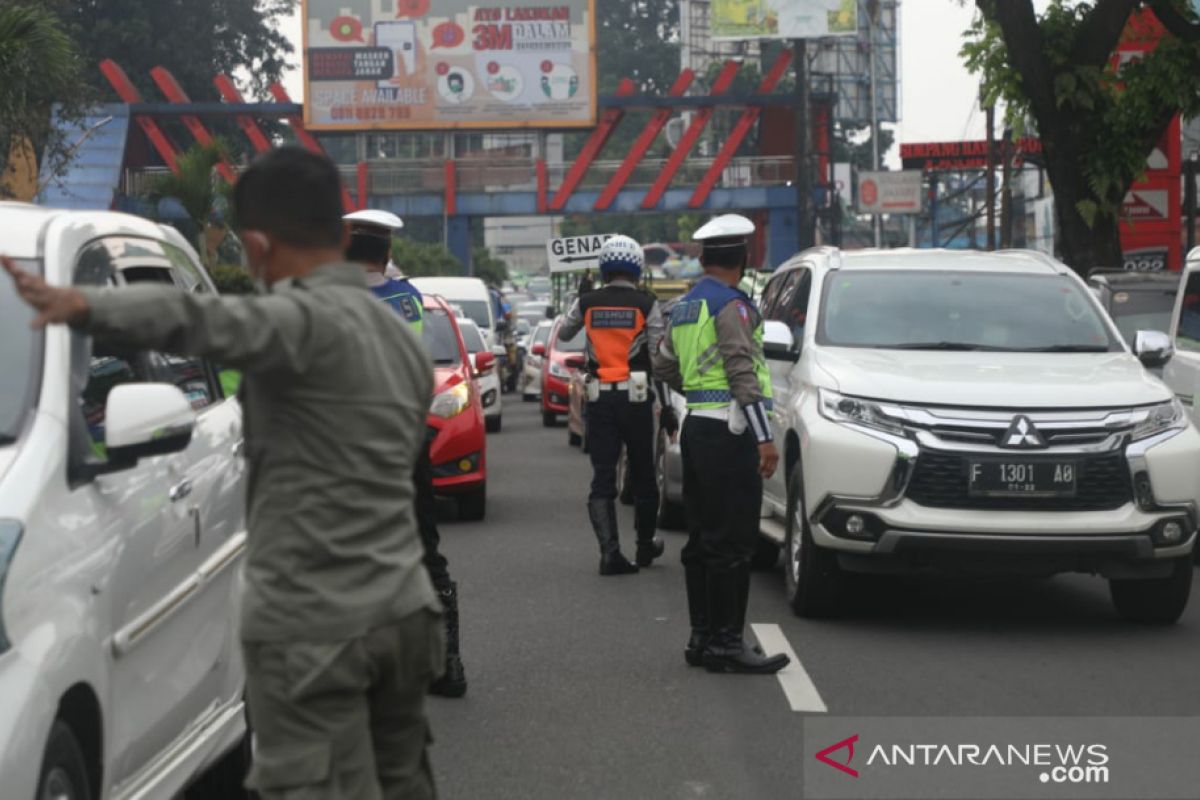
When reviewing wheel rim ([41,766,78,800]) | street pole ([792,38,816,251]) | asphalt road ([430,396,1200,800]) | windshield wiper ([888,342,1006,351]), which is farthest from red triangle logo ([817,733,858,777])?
street pole ([792,38,816,251])

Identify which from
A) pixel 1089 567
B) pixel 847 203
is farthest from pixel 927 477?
pixel 847 203

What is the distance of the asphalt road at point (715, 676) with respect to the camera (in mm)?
6910

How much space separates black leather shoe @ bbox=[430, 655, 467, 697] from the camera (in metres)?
8.10

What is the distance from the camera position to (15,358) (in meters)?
5.06

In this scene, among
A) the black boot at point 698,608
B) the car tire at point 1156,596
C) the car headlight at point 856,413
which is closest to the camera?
the black boot at point 698,608

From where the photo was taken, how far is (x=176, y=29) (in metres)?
69.6

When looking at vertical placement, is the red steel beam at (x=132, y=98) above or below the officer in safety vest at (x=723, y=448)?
above

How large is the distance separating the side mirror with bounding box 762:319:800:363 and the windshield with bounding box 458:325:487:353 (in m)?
12.4

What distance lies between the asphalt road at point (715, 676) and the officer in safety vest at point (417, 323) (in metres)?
0.17

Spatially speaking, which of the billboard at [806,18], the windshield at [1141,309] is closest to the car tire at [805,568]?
the windshield at [1141,309]

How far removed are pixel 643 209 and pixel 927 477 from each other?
49.8 metres

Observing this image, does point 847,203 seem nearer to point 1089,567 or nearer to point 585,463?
point 585,463

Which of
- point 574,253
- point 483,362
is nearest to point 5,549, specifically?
point 483,362

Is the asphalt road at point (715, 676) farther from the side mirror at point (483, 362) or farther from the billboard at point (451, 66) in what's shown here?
the billboard at point (451, 66)
